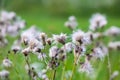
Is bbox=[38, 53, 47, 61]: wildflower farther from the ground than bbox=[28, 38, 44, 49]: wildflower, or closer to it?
closer to it

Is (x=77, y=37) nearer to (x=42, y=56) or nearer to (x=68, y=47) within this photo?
(x=68, y=47)

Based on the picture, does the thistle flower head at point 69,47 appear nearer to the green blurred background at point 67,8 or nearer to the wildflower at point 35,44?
the wildflower at point 35,44

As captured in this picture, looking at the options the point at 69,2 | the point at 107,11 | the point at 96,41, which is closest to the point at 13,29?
the point at 96,41

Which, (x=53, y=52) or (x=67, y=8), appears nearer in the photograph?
(x=53, y=52)

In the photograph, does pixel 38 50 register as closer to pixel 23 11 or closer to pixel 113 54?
pixel 113 54

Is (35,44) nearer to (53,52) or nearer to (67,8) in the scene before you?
(53,52)

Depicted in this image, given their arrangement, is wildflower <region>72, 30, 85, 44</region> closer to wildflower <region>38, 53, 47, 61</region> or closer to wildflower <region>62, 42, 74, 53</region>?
wildflower <region>62, 42, 74, 53</region>

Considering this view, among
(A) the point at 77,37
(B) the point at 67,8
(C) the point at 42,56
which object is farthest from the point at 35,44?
(B) the point at 67,8

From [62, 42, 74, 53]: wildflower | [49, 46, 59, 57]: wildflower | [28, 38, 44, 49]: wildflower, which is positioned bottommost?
[49, 46, 59, 57]: wildflower

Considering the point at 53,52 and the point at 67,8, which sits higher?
the point at 67,8

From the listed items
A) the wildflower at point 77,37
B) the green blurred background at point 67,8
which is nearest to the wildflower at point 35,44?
the wildflower at point 77,37

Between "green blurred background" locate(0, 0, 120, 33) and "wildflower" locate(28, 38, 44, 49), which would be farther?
"green blurred background" locate(0, 0, 120, 33)

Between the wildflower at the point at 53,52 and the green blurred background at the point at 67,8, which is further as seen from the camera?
the green blurred background at the point at 67,8

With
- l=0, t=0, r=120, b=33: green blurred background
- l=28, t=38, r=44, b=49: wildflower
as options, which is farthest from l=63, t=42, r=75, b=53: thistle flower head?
l=0, t=0, r=120, b=33: green blurred background
